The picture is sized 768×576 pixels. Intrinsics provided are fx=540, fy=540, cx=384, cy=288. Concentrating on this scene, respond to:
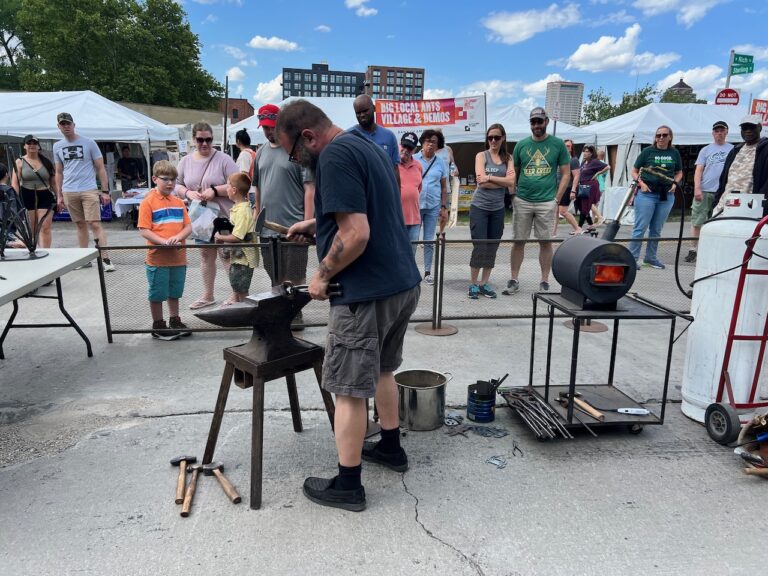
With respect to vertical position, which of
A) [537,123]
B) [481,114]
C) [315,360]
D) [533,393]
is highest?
[481,114]

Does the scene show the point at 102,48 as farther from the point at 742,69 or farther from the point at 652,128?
the point at 742,69

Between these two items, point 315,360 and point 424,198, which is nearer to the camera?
point 315,360

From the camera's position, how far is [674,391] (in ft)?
13.3

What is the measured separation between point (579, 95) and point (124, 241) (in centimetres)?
4043

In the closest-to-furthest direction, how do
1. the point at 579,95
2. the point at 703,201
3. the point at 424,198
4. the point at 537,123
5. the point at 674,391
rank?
the point at 674,391
the point at 537,123
the point at 424,198
the point at 703,201
the point at 579,95

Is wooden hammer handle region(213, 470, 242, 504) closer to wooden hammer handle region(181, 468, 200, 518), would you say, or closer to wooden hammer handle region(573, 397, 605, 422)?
wooden hammer handle region(181, 468, 200, 518)

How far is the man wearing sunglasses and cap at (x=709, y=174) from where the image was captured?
28.3 ft

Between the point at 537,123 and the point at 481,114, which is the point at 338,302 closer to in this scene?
the point at 537,123

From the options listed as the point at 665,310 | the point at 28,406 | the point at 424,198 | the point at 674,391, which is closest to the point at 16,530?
the point at 28,406

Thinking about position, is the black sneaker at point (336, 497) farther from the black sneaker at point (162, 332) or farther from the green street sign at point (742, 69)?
the green street sign at point (742, 69)

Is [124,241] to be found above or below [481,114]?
below

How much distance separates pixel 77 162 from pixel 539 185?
6.26 metres

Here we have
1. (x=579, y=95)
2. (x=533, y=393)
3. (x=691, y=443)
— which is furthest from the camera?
(x=579, y=95)

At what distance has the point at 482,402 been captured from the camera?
3461 mm
